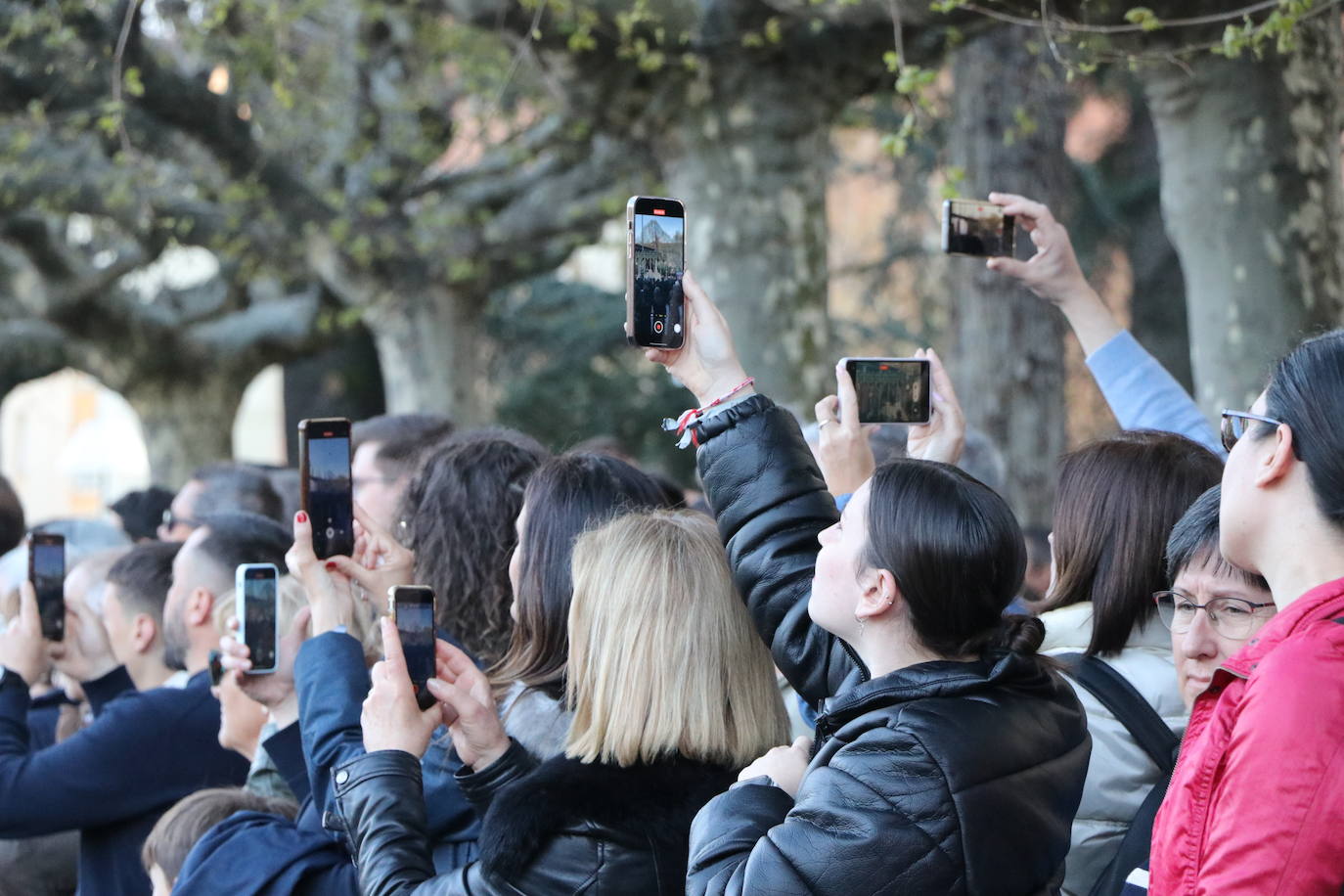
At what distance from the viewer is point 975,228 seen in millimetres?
3832

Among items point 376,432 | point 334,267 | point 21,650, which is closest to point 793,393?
point 376,432

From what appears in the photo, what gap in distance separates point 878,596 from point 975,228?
5.52 ft

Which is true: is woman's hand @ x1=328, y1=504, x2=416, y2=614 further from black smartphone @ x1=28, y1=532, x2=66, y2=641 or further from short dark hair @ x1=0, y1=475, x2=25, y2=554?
short dark hair @ x1=0, y1=475, x2=25, y2=554

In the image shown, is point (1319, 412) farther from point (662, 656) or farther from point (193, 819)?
point (193, 819)

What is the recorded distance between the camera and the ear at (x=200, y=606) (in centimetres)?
413

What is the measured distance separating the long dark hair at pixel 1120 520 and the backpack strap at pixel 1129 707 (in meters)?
0.10

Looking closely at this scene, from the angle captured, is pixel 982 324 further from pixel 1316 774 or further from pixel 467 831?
pixel 1316 774

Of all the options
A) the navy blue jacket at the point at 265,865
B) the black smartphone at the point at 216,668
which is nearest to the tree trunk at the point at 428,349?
the black smartphone at the point at 216,668

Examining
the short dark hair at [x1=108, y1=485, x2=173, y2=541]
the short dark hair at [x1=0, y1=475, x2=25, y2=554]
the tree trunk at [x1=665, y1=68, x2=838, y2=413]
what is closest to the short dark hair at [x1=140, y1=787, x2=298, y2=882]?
the short dark hair at [x1=0, y1=475, x2=25, y2=554]

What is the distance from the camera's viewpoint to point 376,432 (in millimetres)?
5258

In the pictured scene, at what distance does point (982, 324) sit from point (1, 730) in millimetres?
7016

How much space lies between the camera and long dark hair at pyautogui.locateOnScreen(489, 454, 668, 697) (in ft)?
10.1

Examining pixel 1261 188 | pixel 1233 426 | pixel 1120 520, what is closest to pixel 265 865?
pixel 1120 520

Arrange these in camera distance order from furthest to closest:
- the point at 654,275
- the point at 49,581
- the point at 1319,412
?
the point at 49,581, the point at 654,275, the point at 1319,412
